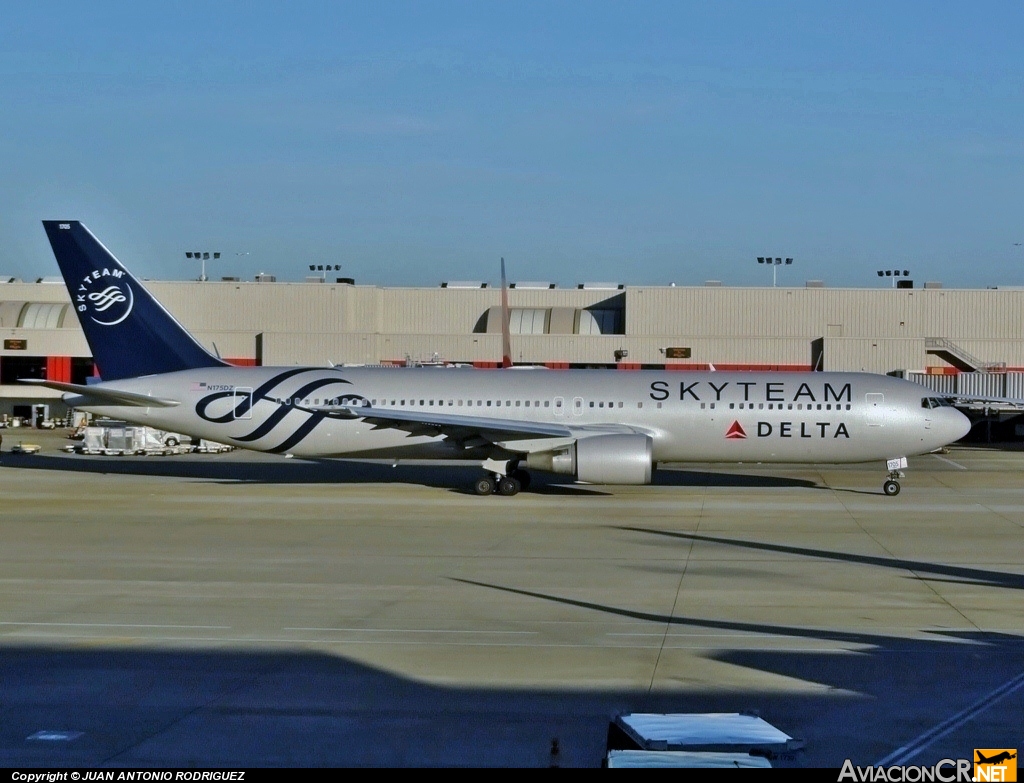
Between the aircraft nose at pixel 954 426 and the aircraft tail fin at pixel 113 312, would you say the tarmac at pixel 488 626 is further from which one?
the aircraft tail fin at pixel 113 312

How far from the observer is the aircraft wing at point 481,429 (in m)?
33.2

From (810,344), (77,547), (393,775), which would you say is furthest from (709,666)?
(810,344)

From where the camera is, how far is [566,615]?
17.4 meters

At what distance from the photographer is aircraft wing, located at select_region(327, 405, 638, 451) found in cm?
3322

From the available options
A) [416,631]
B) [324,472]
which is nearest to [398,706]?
[416,631]

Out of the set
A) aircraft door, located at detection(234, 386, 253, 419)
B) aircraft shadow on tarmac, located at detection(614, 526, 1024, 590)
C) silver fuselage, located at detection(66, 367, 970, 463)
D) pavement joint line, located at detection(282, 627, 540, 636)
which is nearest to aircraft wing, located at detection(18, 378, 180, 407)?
silver fuselage, located at detection(66, 367, 970, 463)

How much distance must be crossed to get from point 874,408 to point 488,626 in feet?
70.0

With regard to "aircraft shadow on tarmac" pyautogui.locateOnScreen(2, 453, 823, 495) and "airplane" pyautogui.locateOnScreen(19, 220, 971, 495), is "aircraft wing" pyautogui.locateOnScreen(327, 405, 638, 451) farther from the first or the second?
"aircraft shadow on tarmac" pyautogui.locateOnScreen(2, 453, 823, 495)

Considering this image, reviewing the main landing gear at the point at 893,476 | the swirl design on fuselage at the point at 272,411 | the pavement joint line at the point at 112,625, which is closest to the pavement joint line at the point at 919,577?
the main landing gear at the point at 893,476

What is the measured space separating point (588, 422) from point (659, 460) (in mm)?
2384

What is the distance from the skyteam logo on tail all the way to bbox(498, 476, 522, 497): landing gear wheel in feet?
41.9

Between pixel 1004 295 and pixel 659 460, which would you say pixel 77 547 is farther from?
pixel 1004 295

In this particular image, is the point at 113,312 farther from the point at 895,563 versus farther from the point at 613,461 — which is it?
the point at 895,563

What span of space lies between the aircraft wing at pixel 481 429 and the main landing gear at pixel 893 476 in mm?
7859
